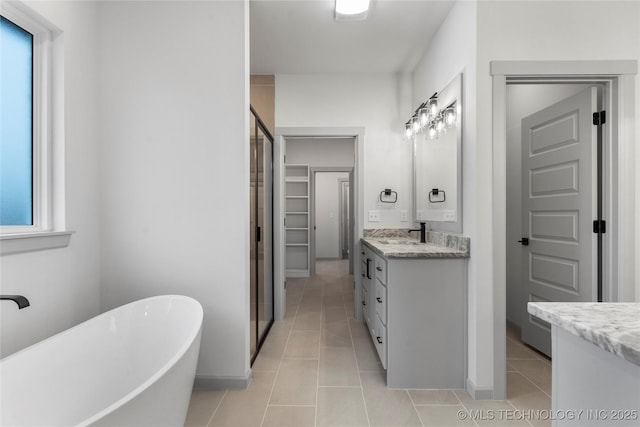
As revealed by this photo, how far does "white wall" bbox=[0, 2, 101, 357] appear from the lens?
1540 mm

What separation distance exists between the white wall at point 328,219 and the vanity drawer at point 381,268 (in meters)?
5.60

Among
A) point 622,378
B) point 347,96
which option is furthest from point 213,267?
point 347,96

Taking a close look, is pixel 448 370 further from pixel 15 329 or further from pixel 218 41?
pixel 218 41

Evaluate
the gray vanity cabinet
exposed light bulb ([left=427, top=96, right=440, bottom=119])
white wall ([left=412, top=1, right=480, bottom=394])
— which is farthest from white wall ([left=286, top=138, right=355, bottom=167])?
the gray vanity cabinet

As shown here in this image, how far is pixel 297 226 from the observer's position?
604 cm

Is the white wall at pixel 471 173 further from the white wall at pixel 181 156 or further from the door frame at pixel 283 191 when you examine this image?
the white wall at pixel 181 156

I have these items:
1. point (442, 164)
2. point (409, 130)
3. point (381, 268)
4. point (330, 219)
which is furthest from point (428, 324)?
point (330, 219)

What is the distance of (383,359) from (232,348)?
1.04 m

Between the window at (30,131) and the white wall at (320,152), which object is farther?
the white wall at (320,152)

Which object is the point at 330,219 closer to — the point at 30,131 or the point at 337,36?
the point at 337,36

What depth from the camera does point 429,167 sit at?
2.88 m

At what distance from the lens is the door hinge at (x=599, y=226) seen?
2096 millimetres

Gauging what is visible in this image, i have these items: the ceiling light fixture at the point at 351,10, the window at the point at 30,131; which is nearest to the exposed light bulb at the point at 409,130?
the ceiling light fixture at the point at 351,10

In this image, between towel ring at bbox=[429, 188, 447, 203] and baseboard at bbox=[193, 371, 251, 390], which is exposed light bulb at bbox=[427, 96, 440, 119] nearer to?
towel ring at bbox=[429, 188, 447, 203]
